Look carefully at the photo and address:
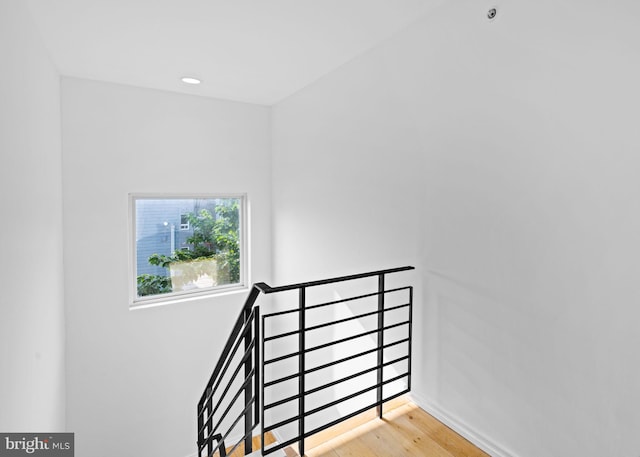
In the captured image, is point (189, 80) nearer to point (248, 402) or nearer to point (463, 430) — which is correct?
point (248, 402)

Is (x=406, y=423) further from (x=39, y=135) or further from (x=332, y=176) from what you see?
(x=39, y=135)

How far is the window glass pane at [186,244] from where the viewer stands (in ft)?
11.2

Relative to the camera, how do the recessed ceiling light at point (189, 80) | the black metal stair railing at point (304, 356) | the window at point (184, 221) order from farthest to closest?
1. the window at point (184, 221)
2. the recessed ceiling light at point (189, 80)
3. the black metal stair railing at point (304, 356)

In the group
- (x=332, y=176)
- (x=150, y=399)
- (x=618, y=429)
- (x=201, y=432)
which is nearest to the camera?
(x=618, y=429)

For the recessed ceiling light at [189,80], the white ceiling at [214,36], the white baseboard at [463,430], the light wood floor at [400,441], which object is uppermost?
the recessed ceiling light at [189,80]

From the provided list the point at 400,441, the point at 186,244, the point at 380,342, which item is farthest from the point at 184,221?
the point at 400,441

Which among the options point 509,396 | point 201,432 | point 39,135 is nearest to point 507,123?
point 509,396

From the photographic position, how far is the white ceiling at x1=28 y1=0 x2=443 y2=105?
1.95 m

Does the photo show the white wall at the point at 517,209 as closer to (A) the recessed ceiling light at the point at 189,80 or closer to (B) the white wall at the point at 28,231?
(A) the recessed ceiling light at the point at 189,80

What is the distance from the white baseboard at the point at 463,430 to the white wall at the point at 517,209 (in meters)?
0.01

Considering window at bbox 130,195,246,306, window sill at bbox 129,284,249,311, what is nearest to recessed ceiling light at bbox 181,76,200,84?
window at bbox 130,195,246,306

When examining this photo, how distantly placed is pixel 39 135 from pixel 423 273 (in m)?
2.34

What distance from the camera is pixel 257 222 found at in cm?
385

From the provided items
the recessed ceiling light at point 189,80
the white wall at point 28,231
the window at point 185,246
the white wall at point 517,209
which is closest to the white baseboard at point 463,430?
the white wall at point 517,209
